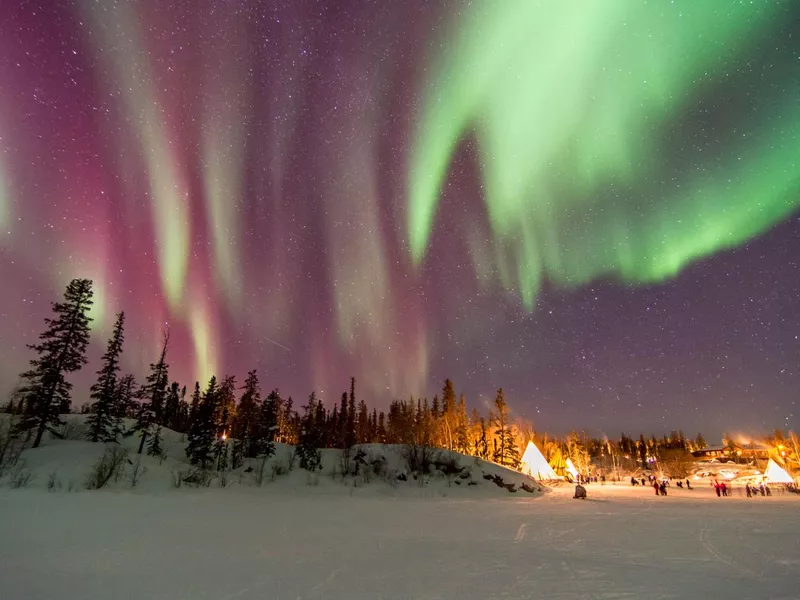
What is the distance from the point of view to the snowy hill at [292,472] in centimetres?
2811

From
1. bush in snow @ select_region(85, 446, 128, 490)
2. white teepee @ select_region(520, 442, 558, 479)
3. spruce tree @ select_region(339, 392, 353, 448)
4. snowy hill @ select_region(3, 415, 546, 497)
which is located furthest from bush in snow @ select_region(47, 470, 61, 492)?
spruce tree @ select_region(339, 392, 353, 448)

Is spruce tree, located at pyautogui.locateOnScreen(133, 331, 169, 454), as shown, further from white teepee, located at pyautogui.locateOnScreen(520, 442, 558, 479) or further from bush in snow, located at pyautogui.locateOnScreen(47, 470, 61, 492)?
white teepee, located at pyautogui.locateOnScreen(520, 442, 558, 479)

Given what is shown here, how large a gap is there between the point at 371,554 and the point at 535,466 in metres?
57.7

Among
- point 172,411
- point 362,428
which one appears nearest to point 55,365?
point 172,411

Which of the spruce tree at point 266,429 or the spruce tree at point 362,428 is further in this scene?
the spruce tree at point 362,428

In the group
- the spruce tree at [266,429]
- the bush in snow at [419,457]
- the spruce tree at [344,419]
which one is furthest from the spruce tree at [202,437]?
the spruce tree at [344,419]

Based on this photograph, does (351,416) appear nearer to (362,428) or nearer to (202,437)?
(362,428)

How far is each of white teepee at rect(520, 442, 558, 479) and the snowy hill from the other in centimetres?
1991

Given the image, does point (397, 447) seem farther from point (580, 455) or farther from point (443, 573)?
point (580, 455)

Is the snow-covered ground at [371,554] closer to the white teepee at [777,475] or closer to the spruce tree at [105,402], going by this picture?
the spruce tree at [105,402]

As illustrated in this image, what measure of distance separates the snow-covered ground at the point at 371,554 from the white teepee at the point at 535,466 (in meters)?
43.9

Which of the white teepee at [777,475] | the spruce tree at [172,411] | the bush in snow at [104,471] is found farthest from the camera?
the spruce tree at [172,411]

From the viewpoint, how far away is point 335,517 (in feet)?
59.9

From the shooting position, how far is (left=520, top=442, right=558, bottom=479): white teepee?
198 feet
